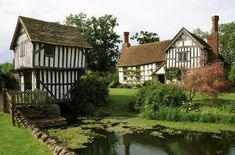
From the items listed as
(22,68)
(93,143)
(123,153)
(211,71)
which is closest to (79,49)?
(22,68)

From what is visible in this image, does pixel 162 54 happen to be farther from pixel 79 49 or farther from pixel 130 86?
pixel 79 49

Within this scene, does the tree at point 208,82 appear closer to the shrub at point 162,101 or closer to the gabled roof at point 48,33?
the shrub at point 162,101

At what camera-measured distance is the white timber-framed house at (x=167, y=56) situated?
115ft

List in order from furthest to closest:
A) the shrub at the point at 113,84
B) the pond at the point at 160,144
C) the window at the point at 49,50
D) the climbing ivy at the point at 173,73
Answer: the shrub at the point at 113,84
the climbing ivy at the point at 173,73
the window at the point at 49,50
the pond at the point at 160,144

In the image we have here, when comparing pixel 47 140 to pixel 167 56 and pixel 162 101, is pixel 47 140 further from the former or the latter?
pixel 167 56

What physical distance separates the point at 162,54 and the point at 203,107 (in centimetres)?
1703

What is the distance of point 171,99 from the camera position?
23938 mm

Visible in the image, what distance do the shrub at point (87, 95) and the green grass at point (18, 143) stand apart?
10352 mm

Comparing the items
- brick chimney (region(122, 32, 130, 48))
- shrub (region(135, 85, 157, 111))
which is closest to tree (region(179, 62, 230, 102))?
shrub (region(135, 85, 157, 111))

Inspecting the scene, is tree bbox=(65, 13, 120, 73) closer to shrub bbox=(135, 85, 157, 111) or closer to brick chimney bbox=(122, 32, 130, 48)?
brick chimney bbox=(122, 32, 130, 48)

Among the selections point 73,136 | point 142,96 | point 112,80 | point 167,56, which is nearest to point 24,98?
point 73,136

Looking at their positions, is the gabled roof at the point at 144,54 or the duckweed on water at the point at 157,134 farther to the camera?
the gabled roof at the point at 144,54

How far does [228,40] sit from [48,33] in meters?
47.8

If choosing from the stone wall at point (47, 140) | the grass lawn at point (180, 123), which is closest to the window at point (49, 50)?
the grass lawn at point (180, 123)
